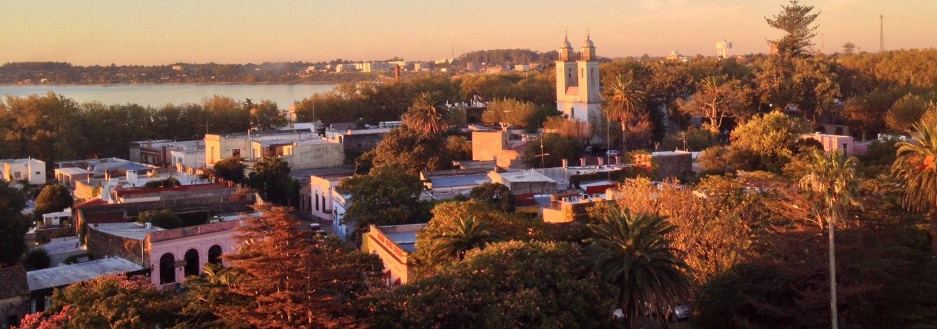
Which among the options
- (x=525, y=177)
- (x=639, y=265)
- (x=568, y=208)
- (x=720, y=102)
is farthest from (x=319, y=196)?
(x=639, y=265)

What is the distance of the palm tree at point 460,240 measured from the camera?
15.0 m

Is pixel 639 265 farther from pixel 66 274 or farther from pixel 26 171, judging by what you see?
pixel 26 171

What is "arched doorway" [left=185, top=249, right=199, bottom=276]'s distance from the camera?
1905 centimetres

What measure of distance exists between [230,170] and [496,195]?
12.4 metres

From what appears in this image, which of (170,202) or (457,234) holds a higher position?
(457,234)

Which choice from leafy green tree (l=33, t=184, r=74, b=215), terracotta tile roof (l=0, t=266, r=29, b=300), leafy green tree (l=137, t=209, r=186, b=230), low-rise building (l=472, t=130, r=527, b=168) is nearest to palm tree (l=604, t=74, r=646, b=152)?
low-rise building (l=472, t=130, r=527, b=168)

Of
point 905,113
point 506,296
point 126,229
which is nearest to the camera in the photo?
point 506,296

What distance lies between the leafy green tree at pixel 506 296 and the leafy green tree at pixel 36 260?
34.2 feet

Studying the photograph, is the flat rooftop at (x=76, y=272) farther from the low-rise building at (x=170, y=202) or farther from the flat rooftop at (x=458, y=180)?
the flat rooftop at (x=458, y=180)

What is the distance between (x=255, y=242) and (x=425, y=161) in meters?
20.4

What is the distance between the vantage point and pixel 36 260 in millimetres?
19172

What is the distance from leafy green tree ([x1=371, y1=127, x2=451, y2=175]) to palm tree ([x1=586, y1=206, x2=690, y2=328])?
57.4 feet

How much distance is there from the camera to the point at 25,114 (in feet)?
136

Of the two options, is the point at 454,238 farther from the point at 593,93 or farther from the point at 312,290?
the point at 593,93
